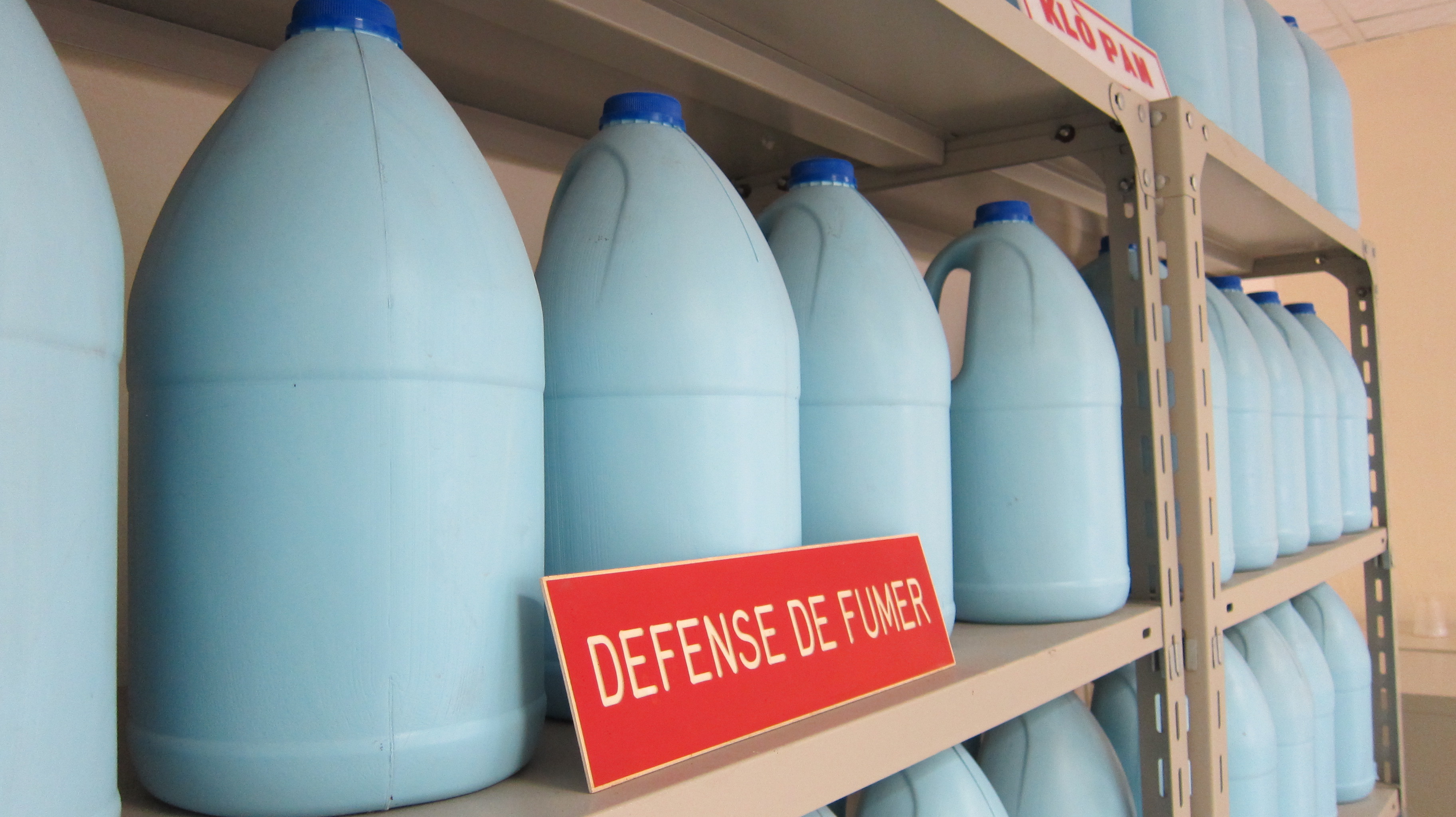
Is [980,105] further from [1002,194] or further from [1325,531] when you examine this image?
[1325,531]

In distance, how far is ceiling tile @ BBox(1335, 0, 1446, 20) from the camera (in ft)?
8.39

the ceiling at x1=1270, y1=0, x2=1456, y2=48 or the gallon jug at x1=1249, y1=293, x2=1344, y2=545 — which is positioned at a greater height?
the ceiling at x1=1270, y1=0, x2=1456, y2=48

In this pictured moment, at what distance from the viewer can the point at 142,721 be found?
0.42m

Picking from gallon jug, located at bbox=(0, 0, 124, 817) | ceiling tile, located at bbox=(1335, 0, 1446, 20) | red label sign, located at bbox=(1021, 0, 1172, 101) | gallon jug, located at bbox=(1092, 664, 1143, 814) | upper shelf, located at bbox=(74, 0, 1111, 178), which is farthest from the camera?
ceiling tile, located at bbox=(1335, 0, 1446, 20)

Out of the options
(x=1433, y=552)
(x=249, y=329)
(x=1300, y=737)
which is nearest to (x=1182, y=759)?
(x=1300, y=737)

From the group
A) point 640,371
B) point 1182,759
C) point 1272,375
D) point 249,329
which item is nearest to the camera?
point 249,329

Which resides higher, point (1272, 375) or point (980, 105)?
point (980, 105)

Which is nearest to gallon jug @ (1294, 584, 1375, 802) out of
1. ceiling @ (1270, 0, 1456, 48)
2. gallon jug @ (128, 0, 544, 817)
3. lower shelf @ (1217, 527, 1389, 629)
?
lower shelf @ (1217, 527, 1389, 629)

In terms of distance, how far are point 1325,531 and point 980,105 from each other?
0.96m

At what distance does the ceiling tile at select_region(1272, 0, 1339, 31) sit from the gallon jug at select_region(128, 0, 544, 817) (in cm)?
282

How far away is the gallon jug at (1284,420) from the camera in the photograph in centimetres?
131

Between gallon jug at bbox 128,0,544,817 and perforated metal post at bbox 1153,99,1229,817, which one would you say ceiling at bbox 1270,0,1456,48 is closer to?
perforated metal post at bbox 1153,99,1229,817

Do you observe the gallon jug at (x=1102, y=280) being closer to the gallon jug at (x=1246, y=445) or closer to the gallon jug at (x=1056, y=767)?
the gallon jug at (x=1246, y=445)

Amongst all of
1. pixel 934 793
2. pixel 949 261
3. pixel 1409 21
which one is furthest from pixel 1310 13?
pixel 934 793
